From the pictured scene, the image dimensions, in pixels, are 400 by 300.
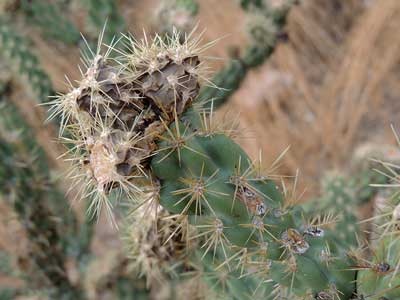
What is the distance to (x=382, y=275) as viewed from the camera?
1.22 metres

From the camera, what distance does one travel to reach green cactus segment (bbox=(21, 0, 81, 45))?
247 cm

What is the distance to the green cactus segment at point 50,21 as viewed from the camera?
2.47 meters

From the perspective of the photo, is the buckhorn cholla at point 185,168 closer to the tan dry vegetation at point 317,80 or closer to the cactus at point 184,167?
the cactus at point 184,167

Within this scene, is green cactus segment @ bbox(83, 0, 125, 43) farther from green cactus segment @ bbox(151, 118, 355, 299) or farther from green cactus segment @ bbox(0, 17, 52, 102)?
green cactus segment @ bbox(151, 118, 355, 299)

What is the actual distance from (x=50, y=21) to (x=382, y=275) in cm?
180

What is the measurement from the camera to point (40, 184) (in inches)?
94.8

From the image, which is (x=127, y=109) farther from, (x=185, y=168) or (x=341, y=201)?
(x=341, y=201)

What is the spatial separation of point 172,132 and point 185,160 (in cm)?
6

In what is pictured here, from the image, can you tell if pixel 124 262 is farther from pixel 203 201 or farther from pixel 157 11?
pixel 203 201

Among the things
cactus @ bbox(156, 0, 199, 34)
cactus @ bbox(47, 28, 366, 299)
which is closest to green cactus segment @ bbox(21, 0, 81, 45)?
cactus @ bbox(156, 0, 199, 34)

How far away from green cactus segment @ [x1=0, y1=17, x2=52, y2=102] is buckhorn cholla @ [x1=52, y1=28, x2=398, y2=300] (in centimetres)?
102

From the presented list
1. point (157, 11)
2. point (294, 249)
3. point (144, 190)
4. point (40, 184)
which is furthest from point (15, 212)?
Answer: point (294, 249)

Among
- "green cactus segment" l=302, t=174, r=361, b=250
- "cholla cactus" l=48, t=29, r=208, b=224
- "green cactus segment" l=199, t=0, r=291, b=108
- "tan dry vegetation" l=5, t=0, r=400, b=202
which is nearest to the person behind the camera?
"cholla cactus" l=48, t=29, r=208, b=224

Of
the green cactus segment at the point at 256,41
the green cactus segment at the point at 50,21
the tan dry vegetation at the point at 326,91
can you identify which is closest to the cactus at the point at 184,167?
the green cactus segment at the point at 50,21
